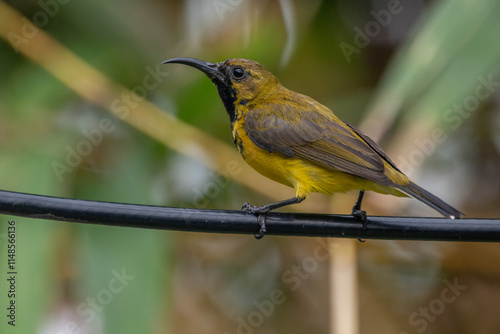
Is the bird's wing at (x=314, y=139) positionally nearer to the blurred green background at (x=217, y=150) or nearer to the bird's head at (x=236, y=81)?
the bird's head at (x=236, y=81)

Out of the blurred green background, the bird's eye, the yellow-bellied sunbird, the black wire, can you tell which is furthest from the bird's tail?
the bird's eye

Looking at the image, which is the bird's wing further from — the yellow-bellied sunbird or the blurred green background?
Answer: the blurred green background

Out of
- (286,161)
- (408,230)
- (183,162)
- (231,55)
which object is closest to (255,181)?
(183,162)

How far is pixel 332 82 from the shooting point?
22.3 ft

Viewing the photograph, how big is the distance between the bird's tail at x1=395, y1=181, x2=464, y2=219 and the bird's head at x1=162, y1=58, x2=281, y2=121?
140 cm

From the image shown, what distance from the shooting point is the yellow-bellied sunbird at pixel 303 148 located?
3.80m

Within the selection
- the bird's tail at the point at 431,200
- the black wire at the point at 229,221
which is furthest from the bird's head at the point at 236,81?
the black wire at the point at 229,221

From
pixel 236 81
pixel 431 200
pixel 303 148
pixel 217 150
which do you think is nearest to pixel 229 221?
pixel 431 200

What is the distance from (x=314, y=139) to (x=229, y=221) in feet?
4.67

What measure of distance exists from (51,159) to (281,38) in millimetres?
2265

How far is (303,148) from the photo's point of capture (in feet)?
13.3

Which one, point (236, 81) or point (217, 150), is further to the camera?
point (217, 150)

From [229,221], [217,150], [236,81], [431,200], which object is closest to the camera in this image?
[229,221]

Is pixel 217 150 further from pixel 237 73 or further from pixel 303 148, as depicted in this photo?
pixel 303 148
